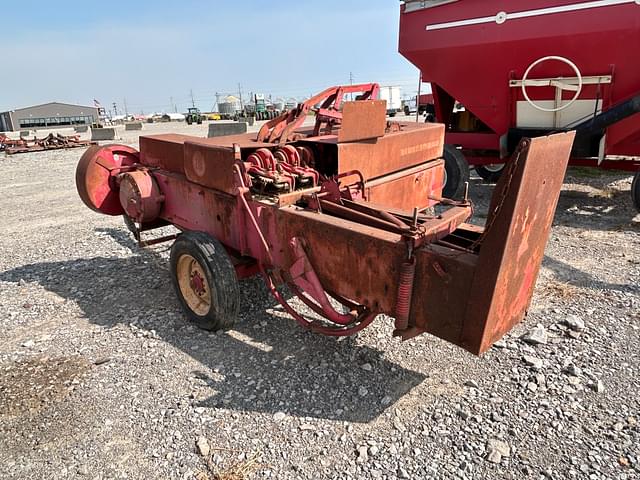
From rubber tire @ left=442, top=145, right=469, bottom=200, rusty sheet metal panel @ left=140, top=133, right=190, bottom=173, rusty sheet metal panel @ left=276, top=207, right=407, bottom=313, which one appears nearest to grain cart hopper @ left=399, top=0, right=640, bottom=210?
rubber tire @ left=442, top=145, right=469, bottom=200

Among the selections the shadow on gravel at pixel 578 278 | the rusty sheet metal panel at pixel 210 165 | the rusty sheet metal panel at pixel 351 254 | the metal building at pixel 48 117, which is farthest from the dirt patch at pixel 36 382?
the metal building at pixel 48 117

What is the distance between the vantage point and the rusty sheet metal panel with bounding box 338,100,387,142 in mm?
2959

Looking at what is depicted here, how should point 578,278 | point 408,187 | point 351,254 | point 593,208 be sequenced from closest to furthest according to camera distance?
point 351,254 → point 408,187 → point 578,278 → point 593,208

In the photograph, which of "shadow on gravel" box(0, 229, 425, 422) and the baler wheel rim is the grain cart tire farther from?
"shadow on gravel" box(0, 229, 425, 422)

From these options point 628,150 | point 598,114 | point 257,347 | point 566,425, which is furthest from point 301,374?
point 628,150

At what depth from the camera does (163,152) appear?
3795 millimetres

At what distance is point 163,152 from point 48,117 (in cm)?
5653

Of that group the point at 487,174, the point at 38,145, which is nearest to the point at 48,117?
the point at 38,145

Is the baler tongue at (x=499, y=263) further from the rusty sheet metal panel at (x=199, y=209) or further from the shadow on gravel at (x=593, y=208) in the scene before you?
the shadow on gravel at (x=593, y=208)

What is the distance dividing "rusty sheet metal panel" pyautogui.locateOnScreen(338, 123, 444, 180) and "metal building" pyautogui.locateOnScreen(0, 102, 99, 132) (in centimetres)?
4822

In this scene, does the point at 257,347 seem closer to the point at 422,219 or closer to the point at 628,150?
the point at 422,219

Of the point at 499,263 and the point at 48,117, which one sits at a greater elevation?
the point at 499,263

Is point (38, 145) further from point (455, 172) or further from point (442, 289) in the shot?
point (442, 289)

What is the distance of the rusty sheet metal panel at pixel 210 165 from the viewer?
117 inches
